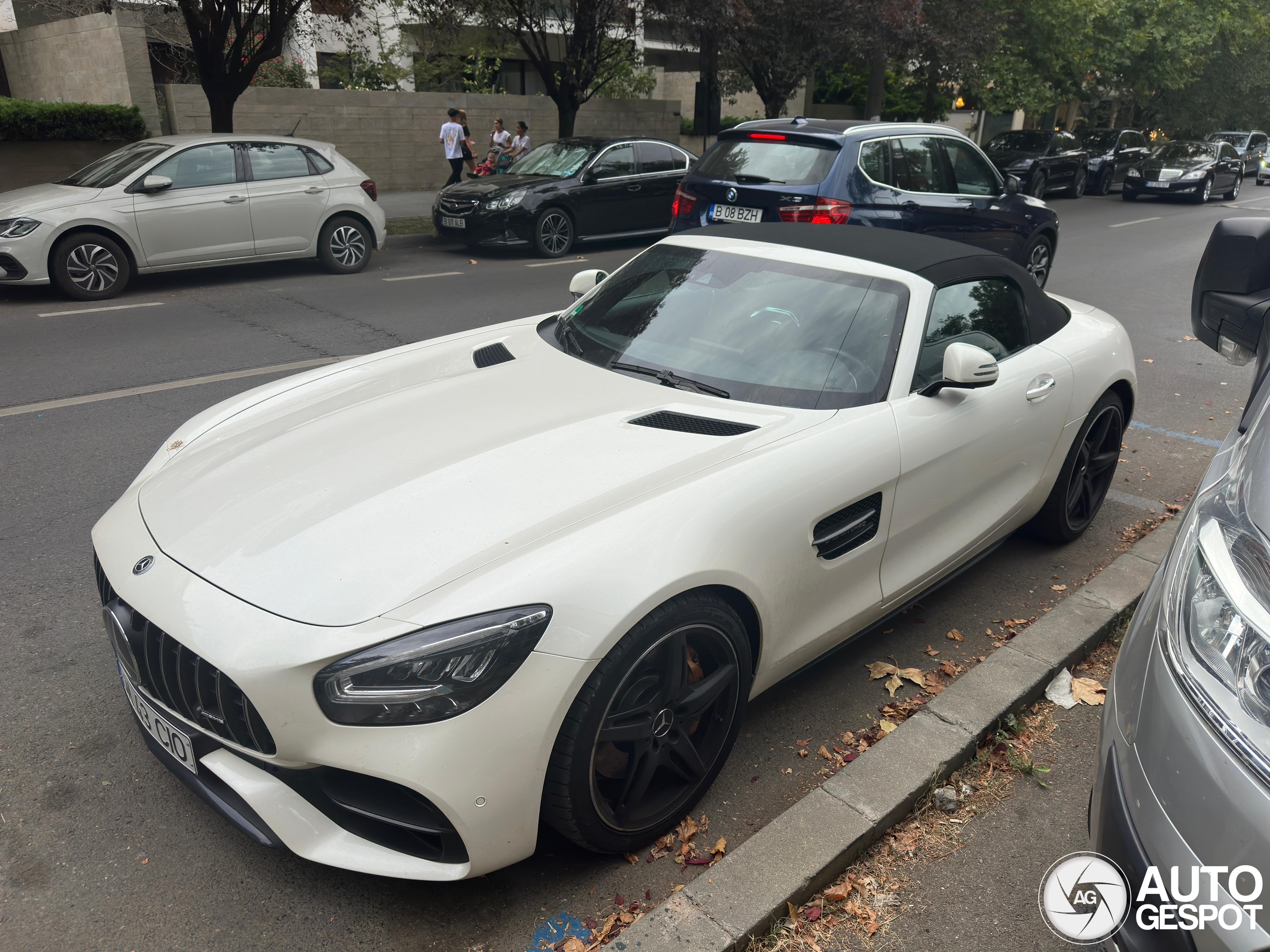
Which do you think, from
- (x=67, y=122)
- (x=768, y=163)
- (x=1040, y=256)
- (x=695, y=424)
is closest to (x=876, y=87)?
(x=1040, y=256)

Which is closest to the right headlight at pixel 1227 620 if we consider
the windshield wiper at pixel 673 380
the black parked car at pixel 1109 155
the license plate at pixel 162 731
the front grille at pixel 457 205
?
the windshield wiper at pixel 673 380

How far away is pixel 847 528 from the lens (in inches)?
118

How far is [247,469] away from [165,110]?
16961 mm

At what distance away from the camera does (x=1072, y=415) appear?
13.4 ft

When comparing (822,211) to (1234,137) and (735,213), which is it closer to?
(735,213)

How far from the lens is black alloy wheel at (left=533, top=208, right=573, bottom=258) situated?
40.4 feet

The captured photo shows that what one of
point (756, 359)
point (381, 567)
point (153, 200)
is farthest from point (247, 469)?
point (153, 200)

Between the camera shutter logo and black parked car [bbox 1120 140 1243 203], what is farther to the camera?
black parked car [bbox 1120 140 1243 203]

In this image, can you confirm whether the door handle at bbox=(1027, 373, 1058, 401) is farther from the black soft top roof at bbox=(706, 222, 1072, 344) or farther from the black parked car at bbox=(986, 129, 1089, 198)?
the black parked car at bbox=(986, 129, 1089, 198)

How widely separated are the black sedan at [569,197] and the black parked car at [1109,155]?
15.5 meters

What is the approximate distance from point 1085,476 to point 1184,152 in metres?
24.2

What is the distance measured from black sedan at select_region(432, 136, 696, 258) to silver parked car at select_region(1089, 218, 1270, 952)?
1098 centimetres

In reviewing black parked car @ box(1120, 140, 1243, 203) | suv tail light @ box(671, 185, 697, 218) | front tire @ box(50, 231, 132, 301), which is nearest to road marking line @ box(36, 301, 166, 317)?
front tire @ box(50, 231, 132, 301)

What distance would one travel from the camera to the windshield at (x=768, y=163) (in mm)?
8203
